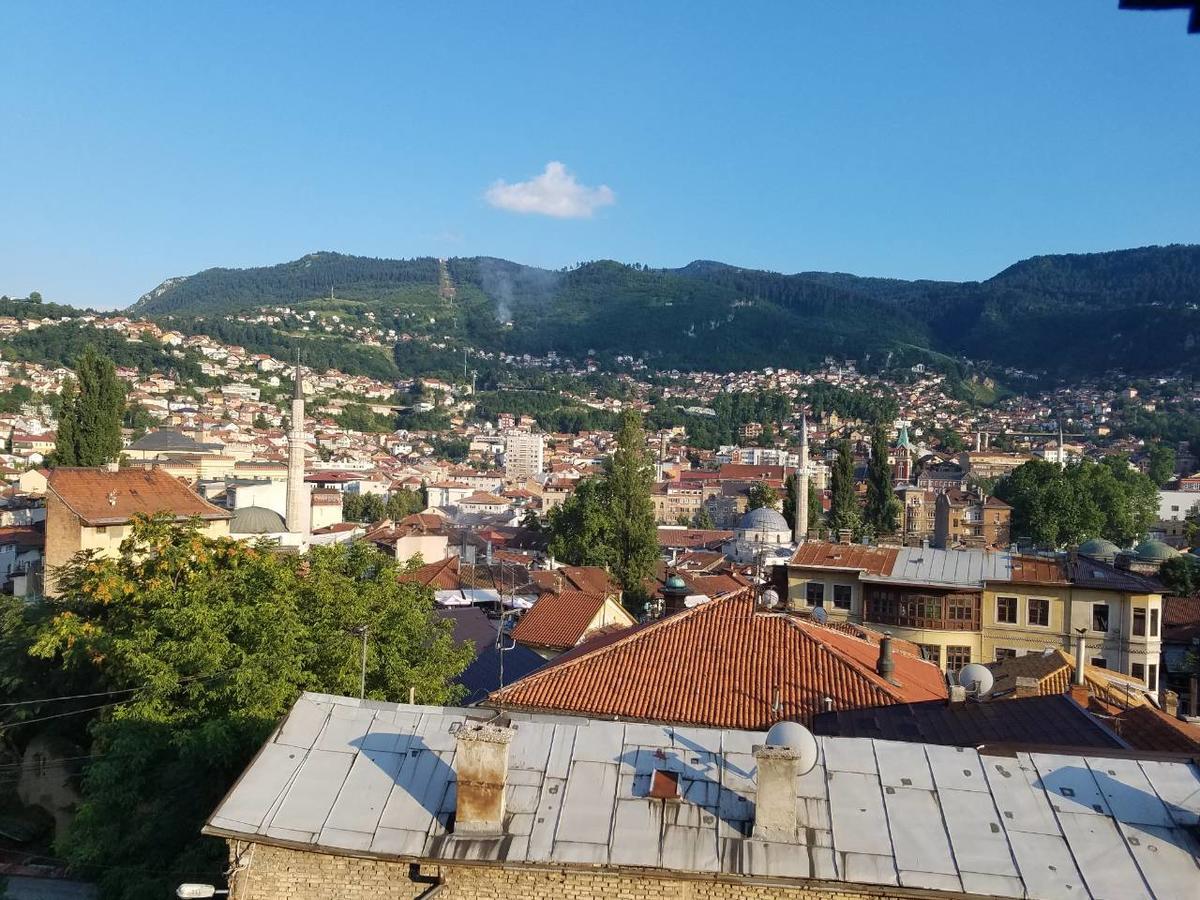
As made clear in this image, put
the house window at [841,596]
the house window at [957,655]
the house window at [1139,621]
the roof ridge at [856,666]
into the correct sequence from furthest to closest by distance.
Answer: the house window at [841,596] → the house window at [957,655] → the house window at [1139,621] → the roof ridge at [856,666]

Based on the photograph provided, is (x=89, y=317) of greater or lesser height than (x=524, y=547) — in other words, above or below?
above

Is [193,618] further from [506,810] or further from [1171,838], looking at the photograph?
[1171,838]

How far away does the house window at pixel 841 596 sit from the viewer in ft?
73.4

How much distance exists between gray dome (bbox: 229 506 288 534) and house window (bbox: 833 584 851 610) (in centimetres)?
2269

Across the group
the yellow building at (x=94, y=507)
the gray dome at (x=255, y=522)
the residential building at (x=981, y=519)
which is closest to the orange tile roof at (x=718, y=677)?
the yellow building at (x=94, y=507)

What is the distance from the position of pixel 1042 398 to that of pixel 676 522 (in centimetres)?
11352

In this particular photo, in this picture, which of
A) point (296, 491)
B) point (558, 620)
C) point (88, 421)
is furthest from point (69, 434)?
point (558, 620)

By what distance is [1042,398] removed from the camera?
186m

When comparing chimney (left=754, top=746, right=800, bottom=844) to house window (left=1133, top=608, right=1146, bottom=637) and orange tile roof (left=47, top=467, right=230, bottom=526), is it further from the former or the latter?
orange tile roof (left=47, top=467, right=230, bottom=526)

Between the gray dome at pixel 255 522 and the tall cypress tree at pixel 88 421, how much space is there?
17.5 ft

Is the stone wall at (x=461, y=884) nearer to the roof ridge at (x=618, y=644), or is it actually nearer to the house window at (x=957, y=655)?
the roof ridge at (x=618, y=644)

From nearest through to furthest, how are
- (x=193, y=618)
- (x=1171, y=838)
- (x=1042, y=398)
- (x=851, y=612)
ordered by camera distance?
(x=1171, y=838), (x=193, y=618), (x=851, y=612), (x=1042, y=398)

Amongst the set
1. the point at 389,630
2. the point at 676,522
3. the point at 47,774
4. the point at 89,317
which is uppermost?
the point at 89,317

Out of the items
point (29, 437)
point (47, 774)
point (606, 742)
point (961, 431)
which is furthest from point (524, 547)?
point (961, 431)
